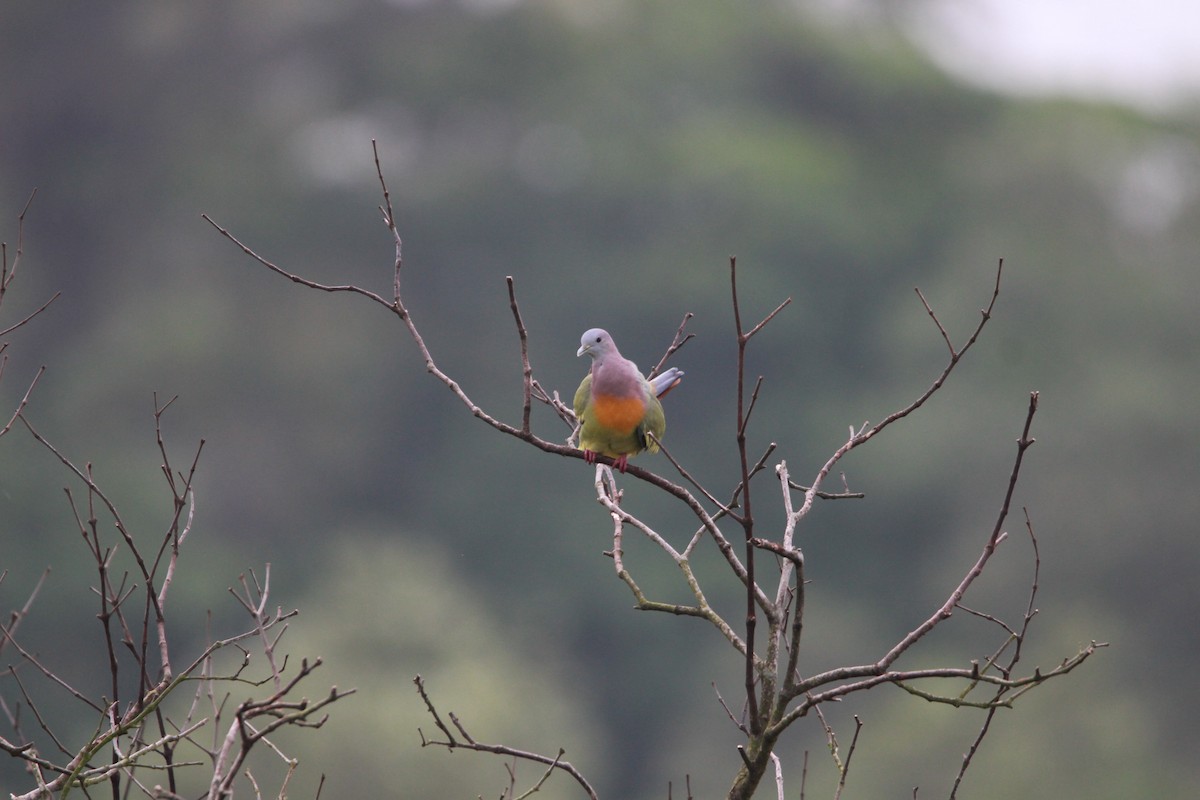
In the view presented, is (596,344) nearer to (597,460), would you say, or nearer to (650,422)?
(650,422)

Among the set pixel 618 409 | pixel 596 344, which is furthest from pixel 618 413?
pixel 596 344

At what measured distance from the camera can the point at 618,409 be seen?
5469mm

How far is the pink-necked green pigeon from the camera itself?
5461 mm

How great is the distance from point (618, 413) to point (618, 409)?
2 cm

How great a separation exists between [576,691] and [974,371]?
44.4ft

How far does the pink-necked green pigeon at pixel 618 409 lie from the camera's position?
546 cm

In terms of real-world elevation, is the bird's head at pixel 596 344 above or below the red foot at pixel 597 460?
above

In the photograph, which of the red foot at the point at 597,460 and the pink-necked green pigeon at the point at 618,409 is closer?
the red foot at the point at 597,460

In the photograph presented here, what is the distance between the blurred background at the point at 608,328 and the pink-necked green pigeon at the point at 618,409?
856 inches

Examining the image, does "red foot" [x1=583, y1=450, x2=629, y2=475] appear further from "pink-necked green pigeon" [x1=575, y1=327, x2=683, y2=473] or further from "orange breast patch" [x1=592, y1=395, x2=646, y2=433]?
"orange breast patch" [x1=592, y1=395, x2=646, y2=433]

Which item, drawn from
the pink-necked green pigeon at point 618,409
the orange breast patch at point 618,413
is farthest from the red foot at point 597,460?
the orange breast patch at point 618,413

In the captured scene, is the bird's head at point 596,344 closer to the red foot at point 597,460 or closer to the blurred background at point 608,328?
the red foot at point 597,460

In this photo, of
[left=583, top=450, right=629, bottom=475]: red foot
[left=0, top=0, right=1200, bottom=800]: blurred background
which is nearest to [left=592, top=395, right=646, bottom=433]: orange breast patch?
[left=583, top=450, right=629, bottom=475]: red foot

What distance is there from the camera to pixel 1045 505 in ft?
104
